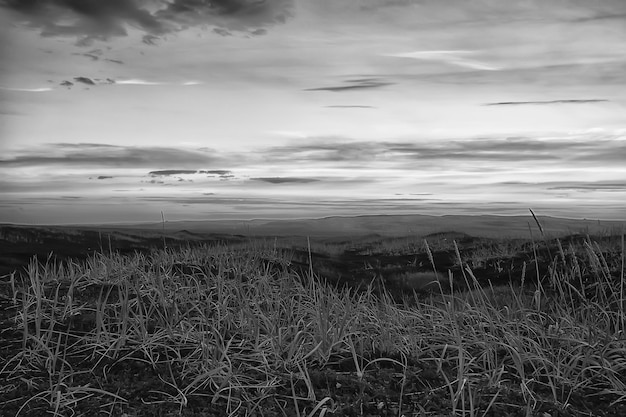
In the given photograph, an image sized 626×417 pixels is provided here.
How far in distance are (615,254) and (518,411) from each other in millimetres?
2965

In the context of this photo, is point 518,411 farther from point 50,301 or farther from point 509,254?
point 50,301

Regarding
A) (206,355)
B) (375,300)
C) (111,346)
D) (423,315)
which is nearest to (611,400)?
(423,315)

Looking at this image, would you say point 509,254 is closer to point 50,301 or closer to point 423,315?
point 423,315

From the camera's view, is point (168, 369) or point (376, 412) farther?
point (168, 369)

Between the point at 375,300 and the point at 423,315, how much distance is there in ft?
1.28

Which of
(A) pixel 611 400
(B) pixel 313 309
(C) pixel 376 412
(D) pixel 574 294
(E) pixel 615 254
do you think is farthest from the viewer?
(E) pixel 615 254

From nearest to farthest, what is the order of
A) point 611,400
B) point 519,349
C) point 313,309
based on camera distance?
point 611,400 < point 519,349 < point 313,309

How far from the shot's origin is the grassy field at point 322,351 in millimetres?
3389

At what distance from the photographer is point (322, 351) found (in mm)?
3914

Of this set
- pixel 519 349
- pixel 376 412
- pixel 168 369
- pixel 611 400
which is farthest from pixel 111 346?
pixel 611 400

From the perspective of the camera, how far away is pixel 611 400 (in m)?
3.66

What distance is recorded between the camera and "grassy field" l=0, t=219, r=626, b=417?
339 cm

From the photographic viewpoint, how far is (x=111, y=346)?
156 inches

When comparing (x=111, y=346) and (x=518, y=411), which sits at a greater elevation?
(x=111, y=346)
